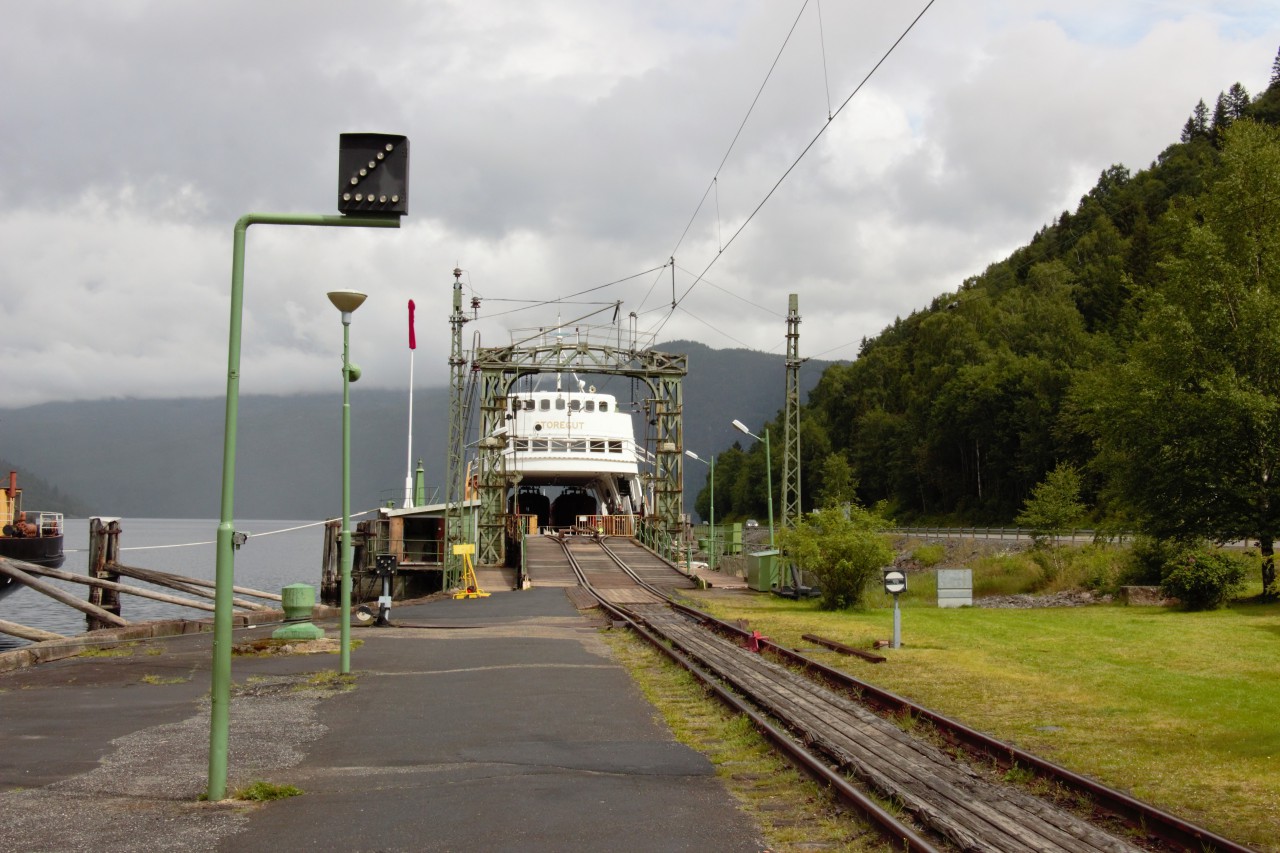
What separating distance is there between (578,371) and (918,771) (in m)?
34.1

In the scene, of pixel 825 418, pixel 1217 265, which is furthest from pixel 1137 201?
pixel 1217 265

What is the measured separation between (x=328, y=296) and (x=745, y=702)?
738 centimetres

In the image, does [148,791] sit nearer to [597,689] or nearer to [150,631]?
[597,689]

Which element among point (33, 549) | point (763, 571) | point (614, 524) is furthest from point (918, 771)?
point (33, 549)

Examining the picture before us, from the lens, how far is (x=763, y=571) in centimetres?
3366

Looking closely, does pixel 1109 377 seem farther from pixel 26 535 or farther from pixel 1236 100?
pixel 1236 100

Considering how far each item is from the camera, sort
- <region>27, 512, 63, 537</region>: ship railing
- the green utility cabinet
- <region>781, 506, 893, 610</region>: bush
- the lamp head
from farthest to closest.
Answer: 1. <region>27, 512, 63, 537</region>: ship railing
2. the green utility cabinet
3. <region>781, 506, 893, 610</region>: bush
4. the lamp head

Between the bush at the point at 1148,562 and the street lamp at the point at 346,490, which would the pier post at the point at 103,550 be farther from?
the bush at the point at 1148,562

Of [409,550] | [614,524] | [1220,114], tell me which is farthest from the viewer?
[1220,114]

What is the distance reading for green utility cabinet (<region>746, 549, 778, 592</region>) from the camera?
108 ft

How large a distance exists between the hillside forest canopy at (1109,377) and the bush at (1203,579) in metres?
1.80

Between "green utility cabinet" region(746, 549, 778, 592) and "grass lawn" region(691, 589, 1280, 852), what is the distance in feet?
24.9

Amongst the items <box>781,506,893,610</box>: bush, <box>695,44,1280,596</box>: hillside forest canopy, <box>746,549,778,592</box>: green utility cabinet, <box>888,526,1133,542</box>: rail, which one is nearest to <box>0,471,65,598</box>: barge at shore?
<box>746,549,778,592</box>: green utility cabinet

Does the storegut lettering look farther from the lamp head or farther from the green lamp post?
the green lamp post
